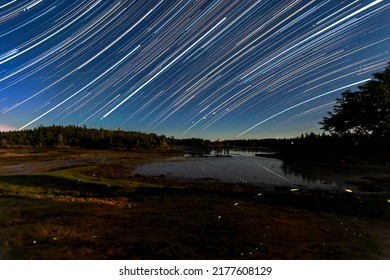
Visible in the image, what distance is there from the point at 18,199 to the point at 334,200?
27.4 m

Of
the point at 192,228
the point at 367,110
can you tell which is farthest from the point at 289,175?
the point at 192,228

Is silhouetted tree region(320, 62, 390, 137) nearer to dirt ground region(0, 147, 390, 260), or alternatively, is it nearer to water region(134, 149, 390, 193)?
water region(134, 149, 390, 193)

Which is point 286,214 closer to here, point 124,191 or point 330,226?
point 330,226

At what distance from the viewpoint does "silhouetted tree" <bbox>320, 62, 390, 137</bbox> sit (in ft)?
115

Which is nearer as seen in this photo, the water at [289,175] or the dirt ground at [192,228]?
the dirt ground at [192,228]

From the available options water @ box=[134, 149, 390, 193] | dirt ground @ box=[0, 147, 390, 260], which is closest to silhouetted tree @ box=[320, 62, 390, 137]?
water @ box=[134, 149, 390, 193]

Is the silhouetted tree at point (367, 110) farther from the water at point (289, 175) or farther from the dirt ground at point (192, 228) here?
the dirt ground at point (192, 228)

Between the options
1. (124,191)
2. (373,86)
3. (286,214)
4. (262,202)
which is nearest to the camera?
(286,214)

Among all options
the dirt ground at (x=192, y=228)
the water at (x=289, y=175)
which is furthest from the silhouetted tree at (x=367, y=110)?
the dirt ground at (x=192, y=228)

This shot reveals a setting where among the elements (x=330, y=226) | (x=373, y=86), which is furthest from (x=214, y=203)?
(x=373, y=86)

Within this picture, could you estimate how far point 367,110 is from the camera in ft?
131

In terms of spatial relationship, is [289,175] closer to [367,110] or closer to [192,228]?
[367,110]

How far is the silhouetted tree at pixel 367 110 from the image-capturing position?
35.2m

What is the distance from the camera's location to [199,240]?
40.8ft
